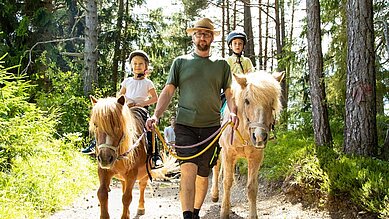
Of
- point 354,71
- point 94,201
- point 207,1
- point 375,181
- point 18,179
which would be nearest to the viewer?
point 375,181

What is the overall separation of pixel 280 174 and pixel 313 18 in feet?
11.3

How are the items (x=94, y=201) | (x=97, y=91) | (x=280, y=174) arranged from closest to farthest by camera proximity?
(x=94, y=201), (x=280, y=174), (x=97, y=91)

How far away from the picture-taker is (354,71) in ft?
22.6

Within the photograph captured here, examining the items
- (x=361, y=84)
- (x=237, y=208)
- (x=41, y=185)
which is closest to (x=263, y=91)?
(x=361, y=84)

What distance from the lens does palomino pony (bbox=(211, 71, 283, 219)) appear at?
4926 mm

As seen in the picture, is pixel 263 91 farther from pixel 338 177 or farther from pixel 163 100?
pixel 338 177

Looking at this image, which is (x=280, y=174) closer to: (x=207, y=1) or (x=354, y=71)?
(x=354, y=71)

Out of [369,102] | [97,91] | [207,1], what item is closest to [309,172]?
[369,102]

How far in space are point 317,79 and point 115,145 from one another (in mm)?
5388

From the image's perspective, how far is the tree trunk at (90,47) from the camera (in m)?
14.3

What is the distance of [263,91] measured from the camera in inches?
199

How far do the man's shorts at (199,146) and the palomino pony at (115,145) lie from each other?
0.69 metres

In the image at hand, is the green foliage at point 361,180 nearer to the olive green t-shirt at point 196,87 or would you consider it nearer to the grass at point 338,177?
the grass at point 338,177

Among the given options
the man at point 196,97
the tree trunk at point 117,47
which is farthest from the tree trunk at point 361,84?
the tree trunk at point 117,47
